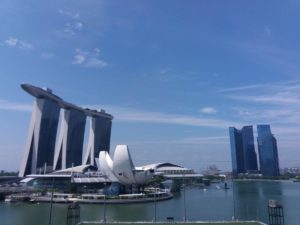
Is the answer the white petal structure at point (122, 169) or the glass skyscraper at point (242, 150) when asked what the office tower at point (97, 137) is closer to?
the white petal structure at point (122, 169)

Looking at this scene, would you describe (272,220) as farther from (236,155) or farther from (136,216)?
(236,155)

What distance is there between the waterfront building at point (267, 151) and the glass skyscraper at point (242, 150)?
6241mm

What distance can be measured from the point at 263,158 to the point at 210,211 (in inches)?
5736

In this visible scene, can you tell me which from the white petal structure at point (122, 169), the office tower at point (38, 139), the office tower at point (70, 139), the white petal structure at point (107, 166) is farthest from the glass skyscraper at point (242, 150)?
the white petal structure at point (107, 166)

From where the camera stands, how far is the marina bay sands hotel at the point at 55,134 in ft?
304

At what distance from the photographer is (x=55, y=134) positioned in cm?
10069

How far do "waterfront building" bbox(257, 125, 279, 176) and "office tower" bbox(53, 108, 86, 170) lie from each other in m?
101

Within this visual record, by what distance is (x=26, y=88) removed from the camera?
8906 cm

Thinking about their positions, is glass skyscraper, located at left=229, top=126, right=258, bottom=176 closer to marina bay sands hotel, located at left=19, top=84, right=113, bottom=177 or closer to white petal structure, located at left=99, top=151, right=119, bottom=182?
marina bay sands hotel, located at left=19, top=84, right=113, bottom=177

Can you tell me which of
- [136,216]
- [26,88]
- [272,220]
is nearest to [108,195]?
[136,216]

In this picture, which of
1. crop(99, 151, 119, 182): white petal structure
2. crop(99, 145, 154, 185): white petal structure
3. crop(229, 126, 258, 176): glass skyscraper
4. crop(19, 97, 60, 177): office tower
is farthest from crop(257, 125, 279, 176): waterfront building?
crop(99, 151, 119, 182): white petal structure

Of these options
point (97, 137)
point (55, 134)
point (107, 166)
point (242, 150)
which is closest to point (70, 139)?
point (55, 134)

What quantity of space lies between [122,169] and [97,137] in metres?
69.3

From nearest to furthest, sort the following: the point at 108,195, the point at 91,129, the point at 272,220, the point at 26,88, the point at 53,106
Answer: the point at 272,220, the point at 108,195, the point at 26,88, the point at 53,106, the point at 91,129
